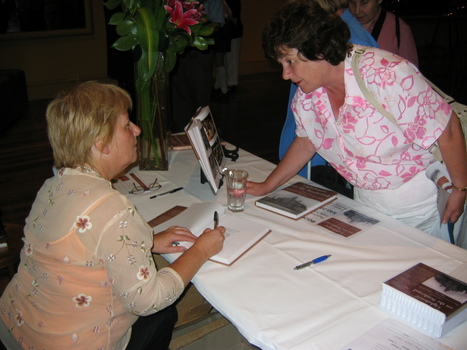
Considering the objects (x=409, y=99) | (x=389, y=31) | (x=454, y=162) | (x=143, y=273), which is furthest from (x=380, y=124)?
(x=389, y=31)

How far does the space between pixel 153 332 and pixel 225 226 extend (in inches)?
16.0

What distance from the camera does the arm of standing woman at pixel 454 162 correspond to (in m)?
1.48

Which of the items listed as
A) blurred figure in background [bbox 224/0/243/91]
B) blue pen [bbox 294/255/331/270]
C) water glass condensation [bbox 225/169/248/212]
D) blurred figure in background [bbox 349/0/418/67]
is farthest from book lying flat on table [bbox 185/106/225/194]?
blurred figure in background [bbox 224/0/243/91]

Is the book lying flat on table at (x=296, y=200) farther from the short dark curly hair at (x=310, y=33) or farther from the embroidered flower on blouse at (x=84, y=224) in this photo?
the embroidered flower on blouse at (x=84, y=224)

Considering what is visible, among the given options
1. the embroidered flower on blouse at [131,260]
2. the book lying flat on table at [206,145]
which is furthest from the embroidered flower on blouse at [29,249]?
the book lying flat on table at [206,145]

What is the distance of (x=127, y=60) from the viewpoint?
3.18 metres

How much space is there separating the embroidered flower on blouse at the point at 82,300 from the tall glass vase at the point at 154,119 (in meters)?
0.99

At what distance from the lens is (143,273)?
3.66 ft

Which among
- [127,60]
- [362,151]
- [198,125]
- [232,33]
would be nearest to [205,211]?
[198,125]

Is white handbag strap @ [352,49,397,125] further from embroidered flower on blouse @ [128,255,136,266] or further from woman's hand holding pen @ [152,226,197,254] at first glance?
embroidered flower on blouse @ [128,255,136,266]

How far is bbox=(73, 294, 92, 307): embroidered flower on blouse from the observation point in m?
1.13

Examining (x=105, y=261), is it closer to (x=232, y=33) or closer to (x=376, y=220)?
(x=376, y=220)

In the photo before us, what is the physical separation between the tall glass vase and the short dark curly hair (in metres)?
0.66

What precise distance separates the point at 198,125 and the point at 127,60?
169 cm
